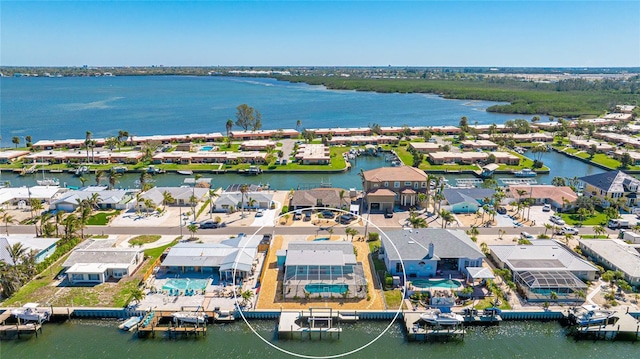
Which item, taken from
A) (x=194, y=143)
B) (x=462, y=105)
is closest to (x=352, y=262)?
(x=194, y=143)

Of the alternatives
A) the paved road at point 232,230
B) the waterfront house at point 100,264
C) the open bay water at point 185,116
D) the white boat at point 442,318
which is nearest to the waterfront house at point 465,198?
the paved road at point 232,230

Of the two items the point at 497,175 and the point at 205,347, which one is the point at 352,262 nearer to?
the point at 205,347

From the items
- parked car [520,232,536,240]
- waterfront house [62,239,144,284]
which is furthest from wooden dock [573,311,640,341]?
waterfront house [62,239,144,284]

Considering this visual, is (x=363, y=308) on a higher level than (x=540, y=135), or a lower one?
lower

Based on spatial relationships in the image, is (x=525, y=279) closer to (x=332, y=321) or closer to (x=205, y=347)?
(x=332, y=321)

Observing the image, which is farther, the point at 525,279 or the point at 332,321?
the point at 525,279

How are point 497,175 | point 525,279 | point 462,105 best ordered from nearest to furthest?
point 525,279 < point 497,175 < point 462,105

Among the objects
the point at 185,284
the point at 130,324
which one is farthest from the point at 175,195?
the point at 130,324

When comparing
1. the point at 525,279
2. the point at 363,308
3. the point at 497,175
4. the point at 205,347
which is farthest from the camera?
the point at 497,175
